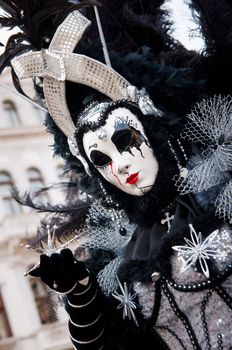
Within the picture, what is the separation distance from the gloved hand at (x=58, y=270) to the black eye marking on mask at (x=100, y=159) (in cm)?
25

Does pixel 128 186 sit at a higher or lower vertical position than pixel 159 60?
lower

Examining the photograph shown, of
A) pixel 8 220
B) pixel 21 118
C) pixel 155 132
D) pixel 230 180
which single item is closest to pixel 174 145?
pixel 155 132

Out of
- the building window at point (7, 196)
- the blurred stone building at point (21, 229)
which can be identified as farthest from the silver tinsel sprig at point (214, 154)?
the building window at point (7, 196)

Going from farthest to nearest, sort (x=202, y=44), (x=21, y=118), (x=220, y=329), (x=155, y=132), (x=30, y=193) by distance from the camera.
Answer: (x=21, y=118), (x=30, y=193), (x=202, y=44), (x=155, y=132), (x=220, y=329)

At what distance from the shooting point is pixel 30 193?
7.03 feet

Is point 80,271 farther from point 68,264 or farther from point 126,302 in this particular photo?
point 126,302

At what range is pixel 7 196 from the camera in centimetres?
938

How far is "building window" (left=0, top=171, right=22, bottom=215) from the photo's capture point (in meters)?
9.32

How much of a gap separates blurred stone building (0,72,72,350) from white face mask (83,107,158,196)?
6.60 m

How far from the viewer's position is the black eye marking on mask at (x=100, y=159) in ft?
4.79

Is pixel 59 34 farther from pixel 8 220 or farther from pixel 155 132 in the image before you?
pixel 8 220

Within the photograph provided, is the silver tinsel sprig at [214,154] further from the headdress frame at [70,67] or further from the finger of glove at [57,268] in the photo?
the finger of glove at [57,268]

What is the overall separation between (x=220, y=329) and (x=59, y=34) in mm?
801

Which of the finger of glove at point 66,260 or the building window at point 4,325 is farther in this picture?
the building window at point 4,325
